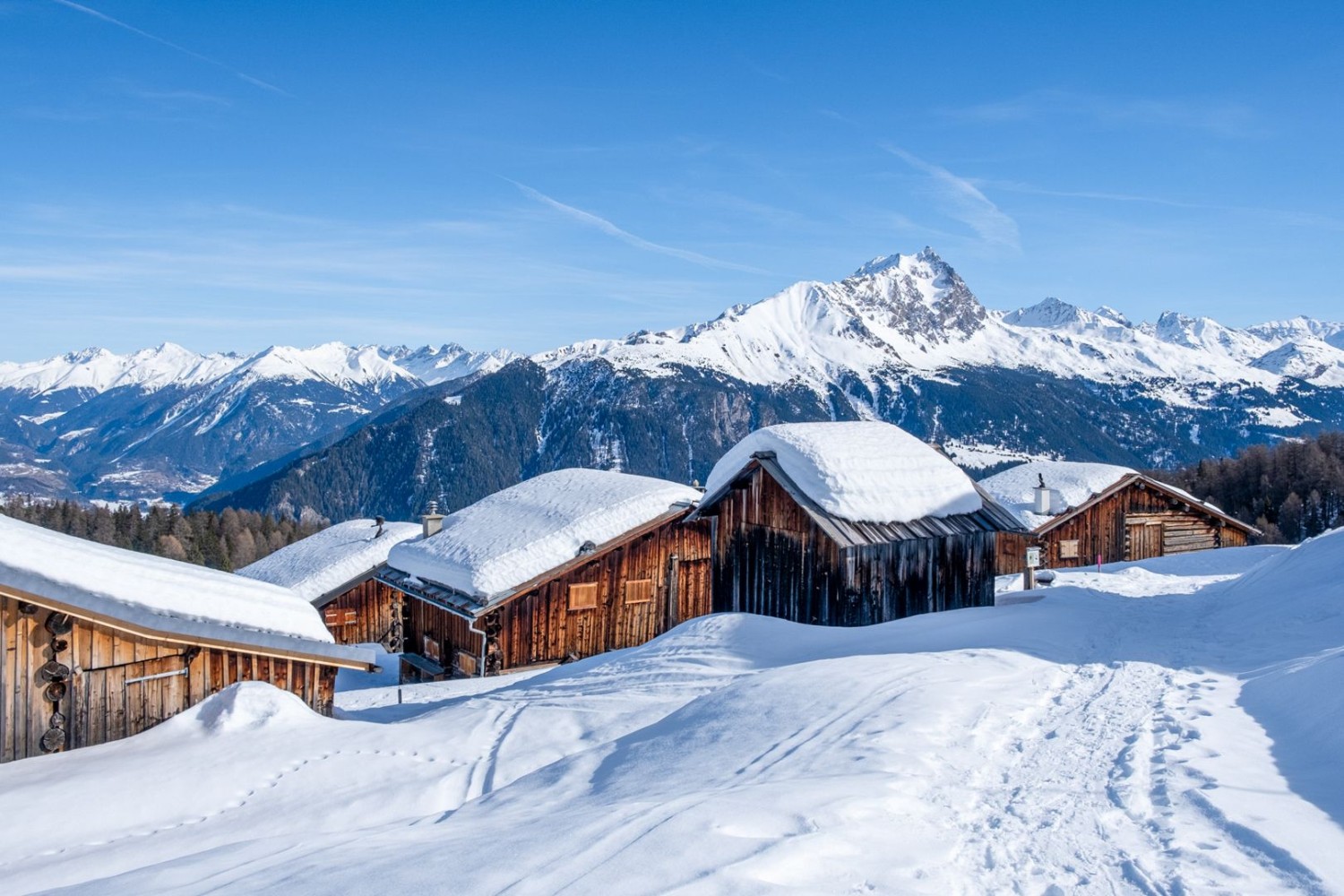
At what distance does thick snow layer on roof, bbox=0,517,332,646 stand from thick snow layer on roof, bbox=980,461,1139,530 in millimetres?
29401

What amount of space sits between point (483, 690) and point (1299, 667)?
1515 centimetres

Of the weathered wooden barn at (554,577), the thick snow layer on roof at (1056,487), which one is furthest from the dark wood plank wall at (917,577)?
the thick snow layer on roof at (1056,487)

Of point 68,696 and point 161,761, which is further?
point 68,696

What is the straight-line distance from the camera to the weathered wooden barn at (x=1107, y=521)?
124ft

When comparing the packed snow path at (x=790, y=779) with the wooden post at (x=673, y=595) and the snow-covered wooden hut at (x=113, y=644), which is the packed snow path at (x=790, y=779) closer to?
the snow-covered wooden hut at (x=113, y=644)

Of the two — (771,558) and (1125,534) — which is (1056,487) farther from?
(771,558)

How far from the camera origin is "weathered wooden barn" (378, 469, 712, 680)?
24.4 m

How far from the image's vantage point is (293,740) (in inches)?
455

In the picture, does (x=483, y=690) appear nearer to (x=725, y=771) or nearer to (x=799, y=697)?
(x=799, y=697)

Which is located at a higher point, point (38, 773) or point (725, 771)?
point (725, 771)

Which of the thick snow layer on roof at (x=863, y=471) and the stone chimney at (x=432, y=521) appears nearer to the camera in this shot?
the thick snow layer on roof at (x=863, y=471)

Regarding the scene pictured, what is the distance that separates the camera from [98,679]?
12383mm

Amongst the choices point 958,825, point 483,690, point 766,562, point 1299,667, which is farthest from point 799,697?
point 483,690

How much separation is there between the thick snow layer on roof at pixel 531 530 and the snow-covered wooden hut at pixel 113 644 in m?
9.90
